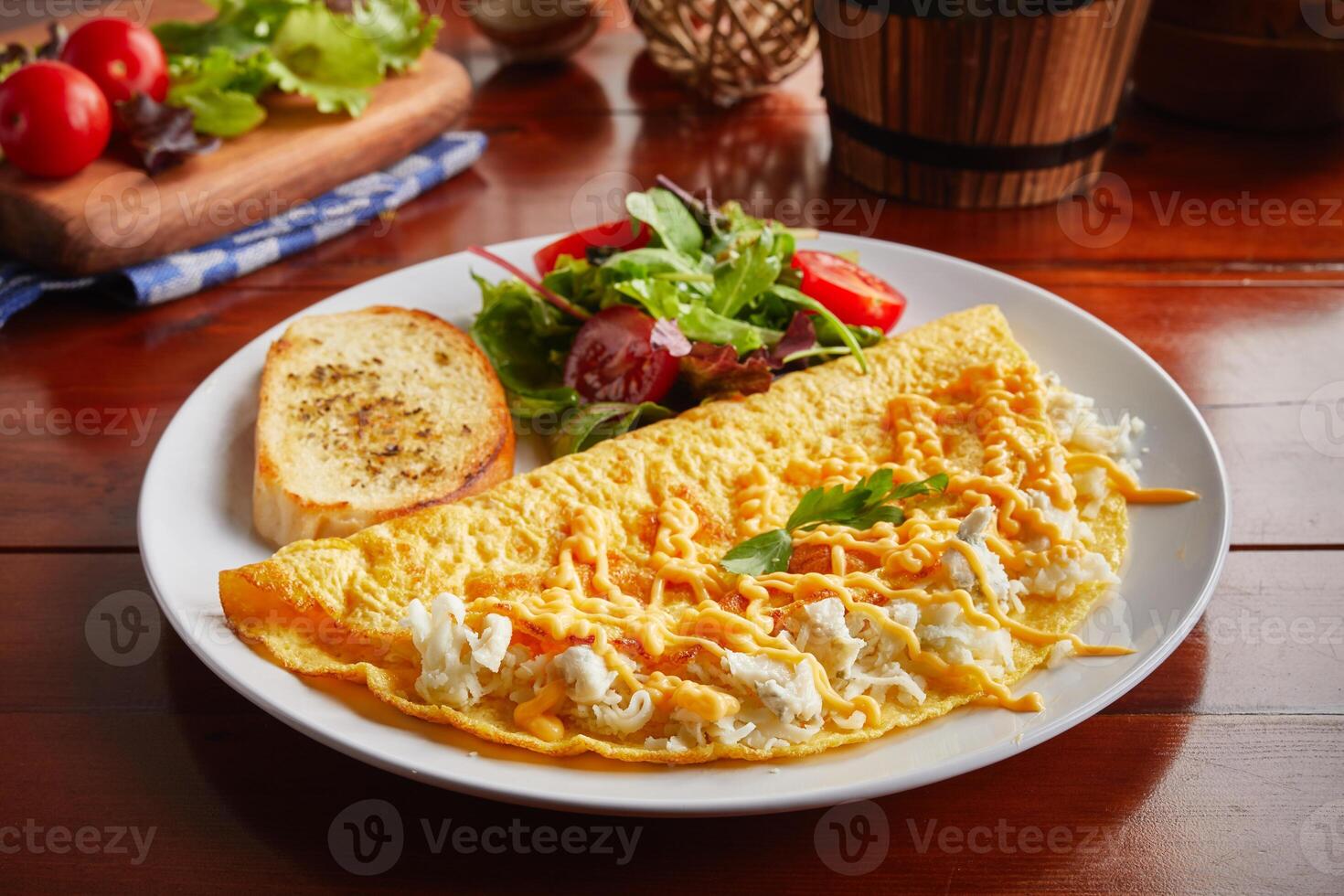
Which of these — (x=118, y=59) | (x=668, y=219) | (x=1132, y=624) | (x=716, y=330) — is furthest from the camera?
(x=118, y=59)

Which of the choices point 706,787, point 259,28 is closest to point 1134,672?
point 706,787

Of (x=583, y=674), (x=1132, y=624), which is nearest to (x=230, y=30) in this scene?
(x=583, y=674)

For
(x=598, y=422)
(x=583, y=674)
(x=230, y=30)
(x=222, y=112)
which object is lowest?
(x=598, y=422)

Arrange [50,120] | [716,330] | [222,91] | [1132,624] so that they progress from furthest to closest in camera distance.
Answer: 1. [222,91]
2. [50,120]
3. [716,330]
4. [1132,624]

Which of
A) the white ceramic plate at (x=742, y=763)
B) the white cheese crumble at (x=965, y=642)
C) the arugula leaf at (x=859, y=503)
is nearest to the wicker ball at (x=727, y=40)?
the white ceramic plate at (x=742, y=763)

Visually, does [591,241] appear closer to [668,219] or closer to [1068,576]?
[668,219]

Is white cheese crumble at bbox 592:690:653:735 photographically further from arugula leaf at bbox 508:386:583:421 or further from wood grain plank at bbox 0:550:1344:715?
arugula leaf at bbox 508:386:583:421

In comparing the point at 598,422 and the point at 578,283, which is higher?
the point at 578,283

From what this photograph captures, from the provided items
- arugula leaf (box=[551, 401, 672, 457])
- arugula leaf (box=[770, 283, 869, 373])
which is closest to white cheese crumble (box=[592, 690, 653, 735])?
arugula leaf (box=[551, 401, 672, 457])
